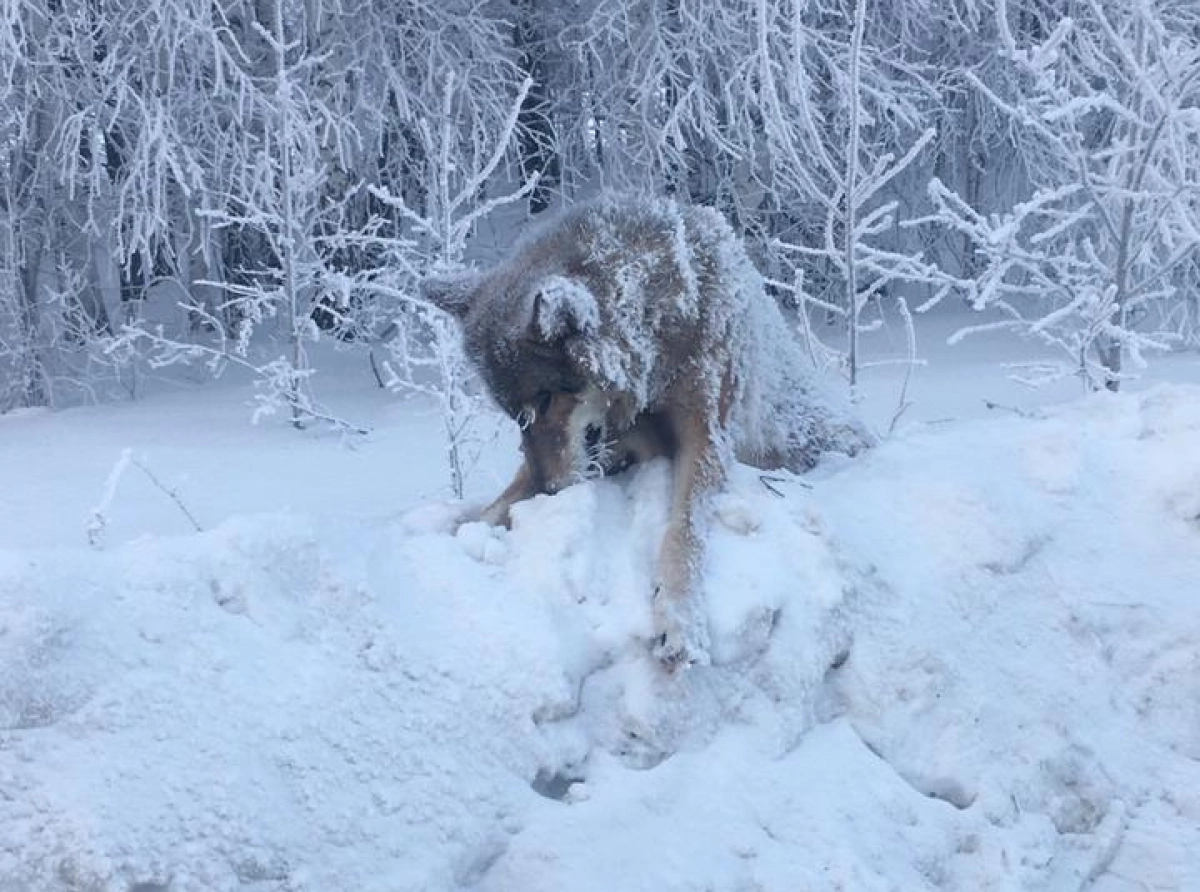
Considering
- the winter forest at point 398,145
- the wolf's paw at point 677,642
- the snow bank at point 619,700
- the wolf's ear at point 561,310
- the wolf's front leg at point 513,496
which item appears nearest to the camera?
the snow bank at point 619,700

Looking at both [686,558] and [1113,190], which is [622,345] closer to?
[686,558]

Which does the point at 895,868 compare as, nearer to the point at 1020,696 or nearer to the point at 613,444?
the point at 1020,696

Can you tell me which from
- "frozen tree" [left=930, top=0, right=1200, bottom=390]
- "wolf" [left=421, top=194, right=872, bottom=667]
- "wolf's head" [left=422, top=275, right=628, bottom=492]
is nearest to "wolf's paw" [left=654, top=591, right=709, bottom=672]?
"wolf" [left=421, top=194, right=872, bottom=667]

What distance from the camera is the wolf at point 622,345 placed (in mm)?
3146

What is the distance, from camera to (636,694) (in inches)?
104

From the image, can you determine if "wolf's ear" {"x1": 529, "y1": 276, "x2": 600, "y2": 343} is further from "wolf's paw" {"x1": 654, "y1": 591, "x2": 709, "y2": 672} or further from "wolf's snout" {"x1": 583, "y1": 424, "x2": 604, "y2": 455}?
"wolf's paw" {"x1": 654, "y1": 591, "x2": 709, "y2": 672}

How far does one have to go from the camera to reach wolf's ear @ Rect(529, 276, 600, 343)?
3.03 metres

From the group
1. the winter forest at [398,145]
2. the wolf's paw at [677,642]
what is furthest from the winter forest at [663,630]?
the winter forest at [398,145]

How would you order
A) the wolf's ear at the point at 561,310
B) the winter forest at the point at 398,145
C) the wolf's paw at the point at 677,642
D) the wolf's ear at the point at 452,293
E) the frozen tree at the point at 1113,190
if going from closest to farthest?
the wolf's paw at the point at 677,642 < the wolf's ear at the point at 561,310 < the wolf's ear at the point at 452,293 < the frozen tree at the point at 1113,190 < the winter forest at the point at 398,145

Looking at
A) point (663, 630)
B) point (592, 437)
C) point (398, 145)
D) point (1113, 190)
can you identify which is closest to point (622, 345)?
point (592, 437)

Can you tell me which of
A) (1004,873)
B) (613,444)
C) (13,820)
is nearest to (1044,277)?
(613,444)

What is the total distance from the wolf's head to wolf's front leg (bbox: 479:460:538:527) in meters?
0.03

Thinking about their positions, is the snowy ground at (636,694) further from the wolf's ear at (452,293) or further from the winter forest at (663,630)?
the wolf's ear at (452,293)

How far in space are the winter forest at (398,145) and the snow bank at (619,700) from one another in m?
3.59
